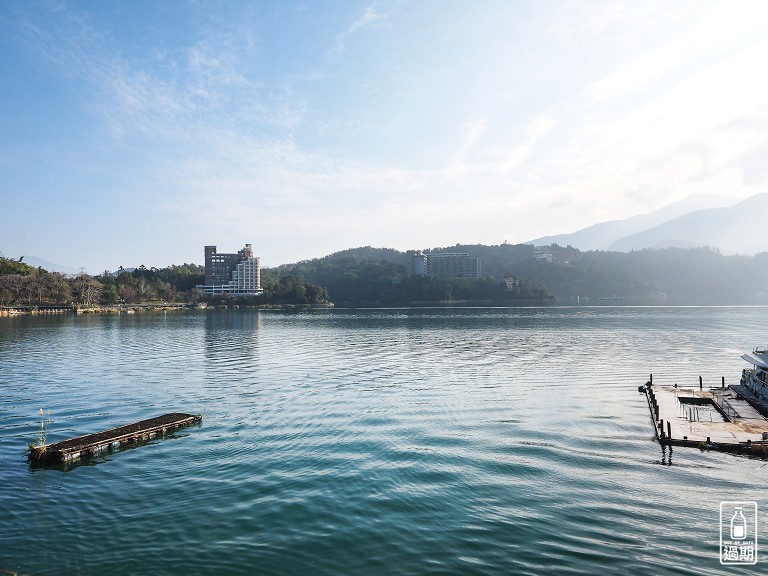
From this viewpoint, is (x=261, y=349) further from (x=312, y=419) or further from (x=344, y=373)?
(x=312, y=419)

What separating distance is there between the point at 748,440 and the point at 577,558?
17.1 m

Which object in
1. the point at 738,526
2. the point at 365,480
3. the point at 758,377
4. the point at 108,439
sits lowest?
the point at 738,526

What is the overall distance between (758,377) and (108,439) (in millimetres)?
42088

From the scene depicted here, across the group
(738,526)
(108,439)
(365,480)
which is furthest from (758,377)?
(108,439)

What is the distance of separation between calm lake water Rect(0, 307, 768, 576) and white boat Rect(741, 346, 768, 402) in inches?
212

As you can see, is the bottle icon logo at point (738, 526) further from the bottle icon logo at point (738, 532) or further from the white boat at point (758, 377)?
the white boat at point (758, 377)

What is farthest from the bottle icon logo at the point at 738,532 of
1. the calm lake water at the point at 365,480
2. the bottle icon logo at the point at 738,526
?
the calm lake water at the point at 365,480

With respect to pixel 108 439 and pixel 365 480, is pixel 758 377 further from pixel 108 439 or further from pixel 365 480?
pixel 108 439

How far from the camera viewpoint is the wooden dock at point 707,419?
24.9m

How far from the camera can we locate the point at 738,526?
16078mm

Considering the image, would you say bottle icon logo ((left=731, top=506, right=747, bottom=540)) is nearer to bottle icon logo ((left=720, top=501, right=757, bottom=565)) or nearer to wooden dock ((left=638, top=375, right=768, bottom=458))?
bottle icon logo ((left=720, top=501, right=757, bottom=565))

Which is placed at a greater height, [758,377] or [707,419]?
[758,377]

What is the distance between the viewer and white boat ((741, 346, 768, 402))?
112ft

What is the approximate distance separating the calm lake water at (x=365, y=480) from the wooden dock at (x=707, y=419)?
3.64ft
